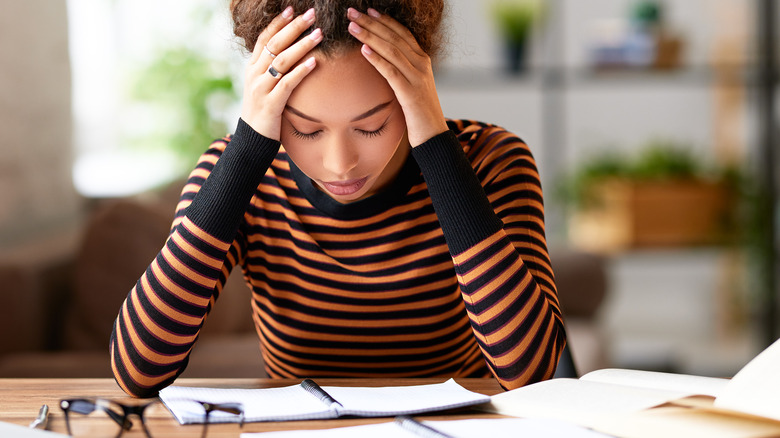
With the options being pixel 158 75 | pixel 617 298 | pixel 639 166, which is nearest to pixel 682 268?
pixel 617 298

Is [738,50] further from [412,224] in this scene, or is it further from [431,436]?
[431,436]

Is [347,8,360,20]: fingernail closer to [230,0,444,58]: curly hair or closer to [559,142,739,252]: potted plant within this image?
[230,0,444,58]: curly hair

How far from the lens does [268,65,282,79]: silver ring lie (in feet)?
2.88

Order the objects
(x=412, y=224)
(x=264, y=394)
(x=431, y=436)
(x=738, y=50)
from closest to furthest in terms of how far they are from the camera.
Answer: (x=431, y=436) → (x=264, y=394) → (x=412, y=224) → (x=738, y=50)

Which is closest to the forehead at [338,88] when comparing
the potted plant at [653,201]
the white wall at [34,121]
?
the white wall at [34,121]

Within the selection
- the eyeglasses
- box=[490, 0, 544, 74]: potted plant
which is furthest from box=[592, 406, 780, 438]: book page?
box=[490, 0, 544, 74]: potted plant

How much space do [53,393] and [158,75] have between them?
7.66ft

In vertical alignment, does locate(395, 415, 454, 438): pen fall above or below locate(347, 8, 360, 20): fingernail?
below

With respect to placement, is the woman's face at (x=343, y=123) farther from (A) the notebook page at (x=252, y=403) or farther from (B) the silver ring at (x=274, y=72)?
(A) the notebook page at (x=252, y=403)

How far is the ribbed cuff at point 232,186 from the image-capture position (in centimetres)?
91

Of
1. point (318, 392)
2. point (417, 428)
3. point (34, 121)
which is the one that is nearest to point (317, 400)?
point (318, 392)

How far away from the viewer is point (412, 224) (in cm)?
106

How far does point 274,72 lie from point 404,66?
0.15 meters

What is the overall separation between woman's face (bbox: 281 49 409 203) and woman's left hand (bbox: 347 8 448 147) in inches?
0.6
